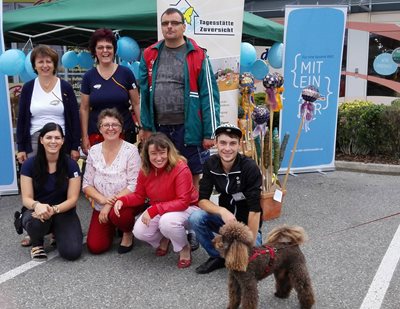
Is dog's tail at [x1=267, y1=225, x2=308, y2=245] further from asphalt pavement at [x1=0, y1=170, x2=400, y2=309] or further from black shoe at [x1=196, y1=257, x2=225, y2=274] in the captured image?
black shoe at [x1=196, y1=257, x2=225, y2=274]

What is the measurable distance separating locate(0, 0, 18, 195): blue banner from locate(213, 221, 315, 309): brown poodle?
3609 millimetres

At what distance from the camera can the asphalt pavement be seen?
2.81m

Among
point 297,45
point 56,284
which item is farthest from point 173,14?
point 297,45

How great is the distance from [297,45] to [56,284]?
4.19 meters

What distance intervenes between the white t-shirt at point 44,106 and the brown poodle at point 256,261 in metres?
2.03

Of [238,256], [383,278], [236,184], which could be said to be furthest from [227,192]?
[383,278]

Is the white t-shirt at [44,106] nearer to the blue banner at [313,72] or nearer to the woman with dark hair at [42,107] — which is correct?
the woman with dark hair at [42,107]

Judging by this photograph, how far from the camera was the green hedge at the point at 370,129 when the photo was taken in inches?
253

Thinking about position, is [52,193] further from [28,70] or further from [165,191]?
[28,70]

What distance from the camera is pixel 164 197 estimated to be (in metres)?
3.30

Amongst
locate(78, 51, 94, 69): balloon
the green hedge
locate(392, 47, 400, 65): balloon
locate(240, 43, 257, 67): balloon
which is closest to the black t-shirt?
locate(240, 43, 257, 67): balloon

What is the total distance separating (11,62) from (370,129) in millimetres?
5010

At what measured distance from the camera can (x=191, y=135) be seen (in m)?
3.58

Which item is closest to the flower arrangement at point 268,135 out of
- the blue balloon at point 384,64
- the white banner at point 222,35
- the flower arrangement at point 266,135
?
the flower arrangement at point 266,135
